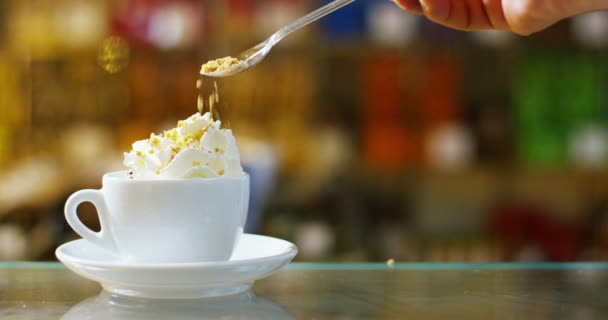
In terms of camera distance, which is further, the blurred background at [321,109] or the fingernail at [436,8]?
the blurred background at [321,109]

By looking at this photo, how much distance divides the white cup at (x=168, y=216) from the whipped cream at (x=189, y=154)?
→ 0.03 m

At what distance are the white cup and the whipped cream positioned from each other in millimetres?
28

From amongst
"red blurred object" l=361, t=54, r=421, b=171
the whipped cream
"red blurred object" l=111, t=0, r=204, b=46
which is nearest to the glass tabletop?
the whipped cream

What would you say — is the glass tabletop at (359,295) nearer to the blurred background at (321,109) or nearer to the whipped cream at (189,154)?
the whipped cream at (189,154)

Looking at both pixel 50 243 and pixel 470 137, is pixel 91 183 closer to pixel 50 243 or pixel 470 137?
pixel 50 243

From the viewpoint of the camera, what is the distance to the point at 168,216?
86 cm

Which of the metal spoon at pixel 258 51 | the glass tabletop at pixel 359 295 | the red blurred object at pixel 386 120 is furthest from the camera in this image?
the red blurred object at pixel 386 120

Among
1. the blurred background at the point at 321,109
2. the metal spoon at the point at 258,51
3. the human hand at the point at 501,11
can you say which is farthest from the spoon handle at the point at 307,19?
the blurred background at the point at 321,109

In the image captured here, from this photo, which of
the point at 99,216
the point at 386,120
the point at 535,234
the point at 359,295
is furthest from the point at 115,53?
the point at 359,295

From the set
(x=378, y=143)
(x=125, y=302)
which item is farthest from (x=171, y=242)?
(x=378, y=143)

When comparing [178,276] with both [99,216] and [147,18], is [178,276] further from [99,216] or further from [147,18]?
Answer: [147,18]

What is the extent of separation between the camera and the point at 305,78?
304 centimetres

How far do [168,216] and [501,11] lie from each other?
20.4 inches

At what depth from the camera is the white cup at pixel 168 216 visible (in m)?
0.86
